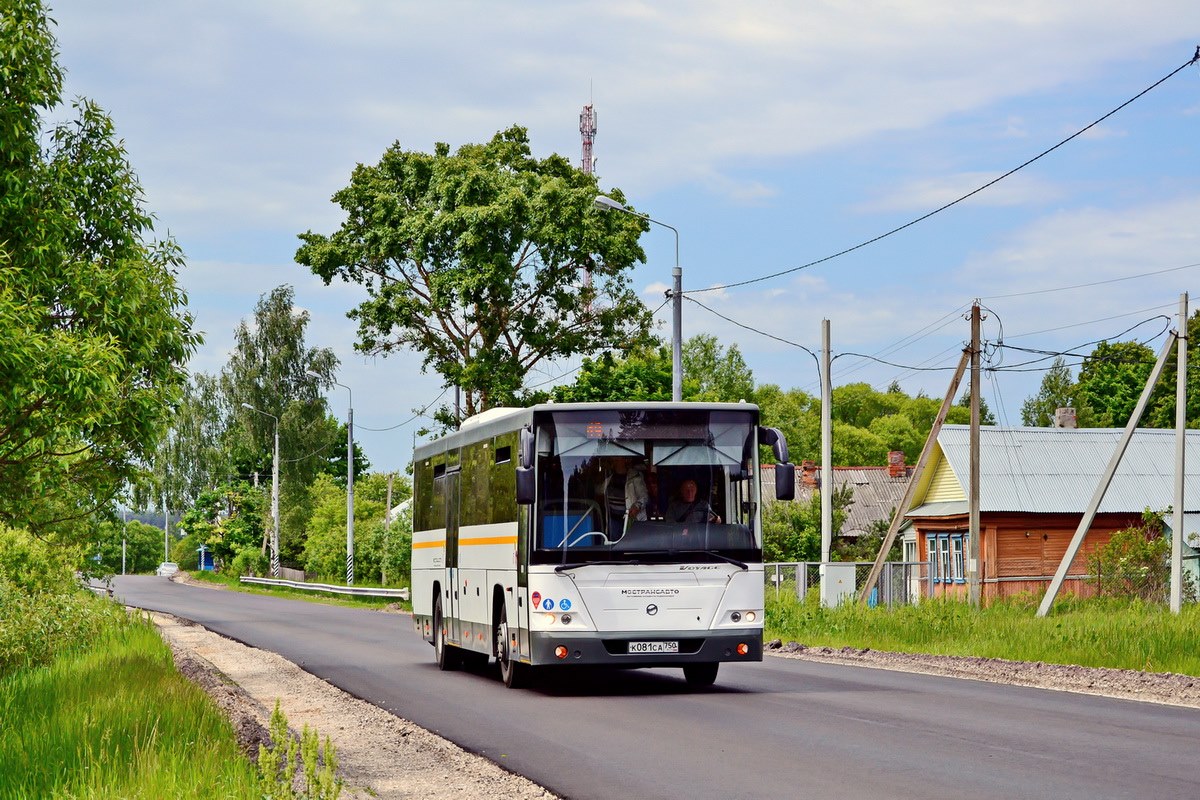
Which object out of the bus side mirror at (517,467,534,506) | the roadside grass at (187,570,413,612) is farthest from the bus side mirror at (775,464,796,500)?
the roadside grass at (187,570,413,612)

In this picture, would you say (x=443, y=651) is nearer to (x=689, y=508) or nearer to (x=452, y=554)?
(x=452, y=554)

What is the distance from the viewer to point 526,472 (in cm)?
1678

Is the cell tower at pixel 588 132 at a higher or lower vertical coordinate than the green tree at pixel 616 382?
higher

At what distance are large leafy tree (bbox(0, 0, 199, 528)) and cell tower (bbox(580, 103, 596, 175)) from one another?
88037 millimetres

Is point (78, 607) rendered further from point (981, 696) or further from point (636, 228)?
point (636, 228)

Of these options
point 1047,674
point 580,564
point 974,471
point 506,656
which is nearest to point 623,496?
point 580,564

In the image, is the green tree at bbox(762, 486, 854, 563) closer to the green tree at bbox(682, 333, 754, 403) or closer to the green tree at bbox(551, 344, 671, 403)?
the green tree at bbox(551, 344, 671, 403)

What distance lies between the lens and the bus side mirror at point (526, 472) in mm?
16766

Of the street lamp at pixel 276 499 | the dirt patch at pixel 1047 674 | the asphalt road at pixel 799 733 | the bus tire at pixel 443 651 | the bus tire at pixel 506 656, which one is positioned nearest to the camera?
the asphalt road at pixel 799 733

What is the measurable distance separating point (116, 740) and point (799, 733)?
5671 millimetres

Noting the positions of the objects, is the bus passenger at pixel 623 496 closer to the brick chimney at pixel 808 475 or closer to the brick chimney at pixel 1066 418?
the brick chimney at pixel 1066 418

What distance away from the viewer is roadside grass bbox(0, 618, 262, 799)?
870 cm

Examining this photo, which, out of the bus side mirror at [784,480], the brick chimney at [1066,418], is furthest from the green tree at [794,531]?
the bus side mirror at [784,480]

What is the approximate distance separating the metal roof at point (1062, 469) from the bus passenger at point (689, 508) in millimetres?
32356
